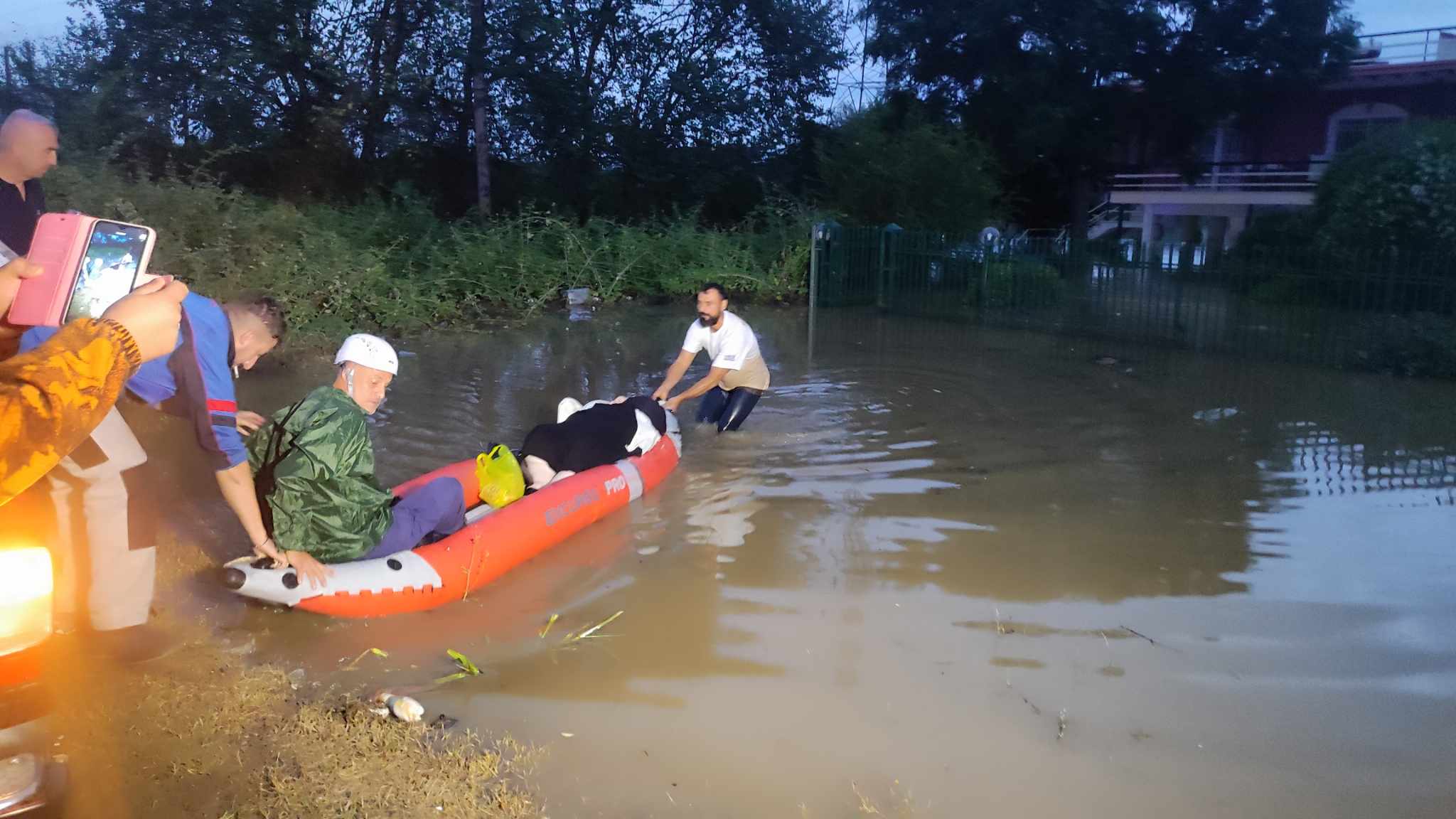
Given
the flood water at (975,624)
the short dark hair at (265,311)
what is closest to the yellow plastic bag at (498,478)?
the flood water at (975,624)

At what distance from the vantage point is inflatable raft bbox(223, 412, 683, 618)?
433cm

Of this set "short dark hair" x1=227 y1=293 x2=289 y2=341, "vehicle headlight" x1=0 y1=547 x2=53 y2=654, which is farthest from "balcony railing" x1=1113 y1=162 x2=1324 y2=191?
"vehicle headlight" x1=0 y1=547 x2=53 y2=654

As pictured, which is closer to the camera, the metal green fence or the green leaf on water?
the green leaf on water

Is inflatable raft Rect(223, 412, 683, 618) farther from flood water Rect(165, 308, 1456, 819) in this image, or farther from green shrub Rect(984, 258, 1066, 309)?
green shrub Rect(984, 258, 1066, 309)

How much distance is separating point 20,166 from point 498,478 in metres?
Result: 2.53

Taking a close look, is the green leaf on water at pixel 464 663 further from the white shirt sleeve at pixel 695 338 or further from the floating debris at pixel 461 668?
the white shirt sleeve at pixel 695 338

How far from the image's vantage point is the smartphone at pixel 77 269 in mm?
2652

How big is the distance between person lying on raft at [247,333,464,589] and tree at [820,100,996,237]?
→ 15.9 metres

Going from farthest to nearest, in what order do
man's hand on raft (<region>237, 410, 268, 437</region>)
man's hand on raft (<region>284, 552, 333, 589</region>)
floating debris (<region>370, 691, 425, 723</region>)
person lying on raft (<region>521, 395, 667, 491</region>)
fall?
1. person lying on raft (<region>521, 395, 667, 491</region>)
2. man's hand on raft (<region>237, 410, 268, 437</region>)
3. man's hand on raft (<region>284, 552, 333, 589</region>)
4. floating debris (<region>370, 691, 425, 723</region>)

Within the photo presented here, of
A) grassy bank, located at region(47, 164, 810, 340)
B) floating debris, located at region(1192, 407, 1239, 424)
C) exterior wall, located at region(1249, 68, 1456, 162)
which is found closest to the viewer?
floating debris, located at region(1192, 407, 1239, 424)

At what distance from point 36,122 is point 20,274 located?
2308 millimetres

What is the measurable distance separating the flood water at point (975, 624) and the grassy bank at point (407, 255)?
2212mm

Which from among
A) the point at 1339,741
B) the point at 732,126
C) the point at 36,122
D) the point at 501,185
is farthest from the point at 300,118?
the point at 1339,741

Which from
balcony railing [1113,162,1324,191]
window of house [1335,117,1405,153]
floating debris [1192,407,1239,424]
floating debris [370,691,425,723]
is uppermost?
window of house [1335,117,1405,153]
